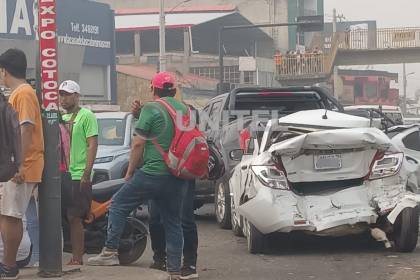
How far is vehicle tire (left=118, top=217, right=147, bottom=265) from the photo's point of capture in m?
7.96

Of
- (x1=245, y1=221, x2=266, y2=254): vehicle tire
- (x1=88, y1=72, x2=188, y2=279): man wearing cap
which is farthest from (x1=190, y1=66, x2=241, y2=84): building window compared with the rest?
(x1=88, y1=72, x2=188, y2=279): man wearing cap

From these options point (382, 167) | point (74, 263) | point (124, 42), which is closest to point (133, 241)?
point (74, 263)

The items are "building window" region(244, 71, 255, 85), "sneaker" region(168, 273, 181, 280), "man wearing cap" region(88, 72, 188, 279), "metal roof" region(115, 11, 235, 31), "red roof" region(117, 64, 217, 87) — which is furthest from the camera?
"metal roof" region(115, 11, 235, 31)

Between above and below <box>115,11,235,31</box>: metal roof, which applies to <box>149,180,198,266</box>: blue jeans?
below

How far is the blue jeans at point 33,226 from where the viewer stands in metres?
7.43

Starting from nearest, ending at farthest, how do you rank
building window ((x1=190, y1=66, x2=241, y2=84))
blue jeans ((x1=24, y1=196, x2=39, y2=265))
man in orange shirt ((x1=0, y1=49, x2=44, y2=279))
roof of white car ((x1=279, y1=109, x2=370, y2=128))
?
man in orange shirt ((x1=0, y1=49, x2=44, y2=279)) < blue jeans ((x1=24, y1=196, x2=39, y2=265)) < roof of white car ((x1=279, y1=109, x2=370, y2=128)) < building window ((x1=190, y1=66, x2=241, y2=84))

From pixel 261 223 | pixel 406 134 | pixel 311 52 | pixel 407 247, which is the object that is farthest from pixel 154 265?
pixel 311 52

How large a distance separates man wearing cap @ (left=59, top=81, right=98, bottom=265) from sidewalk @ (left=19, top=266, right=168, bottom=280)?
1.50 ft

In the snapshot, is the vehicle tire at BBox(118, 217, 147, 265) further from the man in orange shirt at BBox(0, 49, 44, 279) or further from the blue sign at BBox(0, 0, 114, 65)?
the blue sign at BBox(0, 0, 114, 65)

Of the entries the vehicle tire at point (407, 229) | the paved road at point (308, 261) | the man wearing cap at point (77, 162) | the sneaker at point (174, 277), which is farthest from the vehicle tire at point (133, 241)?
the vehicle tire at point (407, 229)

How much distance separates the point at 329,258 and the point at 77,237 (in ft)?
8.92

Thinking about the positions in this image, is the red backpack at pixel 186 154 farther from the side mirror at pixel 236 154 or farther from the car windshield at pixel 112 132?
the car windshield at pixel 112 132

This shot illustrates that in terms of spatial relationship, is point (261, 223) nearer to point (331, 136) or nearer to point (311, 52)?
point (331, 136)

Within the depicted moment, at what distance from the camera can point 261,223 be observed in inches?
337
